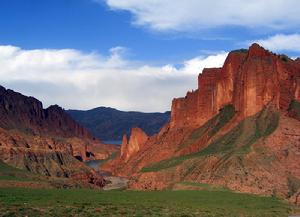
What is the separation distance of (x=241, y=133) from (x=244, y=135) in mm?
2655

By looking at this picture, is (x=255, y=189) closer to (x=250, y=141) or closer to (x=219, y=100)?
(x=250, y=141)

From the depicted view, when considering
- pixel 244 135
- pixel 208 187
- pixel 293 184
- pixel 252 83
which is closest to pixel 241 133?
pixel 244 135

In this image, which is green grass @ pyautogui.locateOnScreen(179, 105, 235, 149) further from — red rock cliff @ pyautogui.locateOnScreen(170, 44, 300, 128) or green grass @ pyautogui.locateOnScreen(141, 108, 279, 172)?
green grass @ pyautogui.locateOnScreen(141, 108, 279, 172)

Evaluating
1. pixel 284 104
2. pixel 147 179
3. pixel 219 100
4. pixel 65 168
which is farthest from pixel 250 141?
pixel 65 168

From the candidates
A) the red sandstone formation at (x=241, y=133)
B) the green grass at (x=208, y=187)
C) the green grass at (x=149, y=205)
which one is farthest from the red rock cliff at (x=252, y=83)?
the green grass at (x=149, y=205)

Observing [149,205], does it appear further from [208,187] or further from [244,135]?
[244,135]

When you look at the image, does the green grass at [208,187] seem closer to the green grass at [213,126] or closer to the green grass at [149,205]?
the green grass at [149,205]

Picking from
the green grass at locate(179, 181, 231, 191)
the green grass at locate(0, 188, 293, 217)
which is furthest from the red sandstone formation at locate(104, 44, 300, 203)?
the green grass at locate(0, 188, 293, 217)

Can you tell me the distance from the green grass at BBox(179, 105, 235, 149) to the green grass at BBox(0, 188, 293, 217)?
5092 cm

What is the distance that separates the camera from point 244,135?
5581 inches

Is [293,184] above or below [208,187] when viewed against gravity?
above

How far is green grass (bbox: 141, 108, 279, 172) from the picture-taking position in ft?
443

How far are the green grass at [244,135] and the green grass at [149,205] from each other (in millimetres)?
24256

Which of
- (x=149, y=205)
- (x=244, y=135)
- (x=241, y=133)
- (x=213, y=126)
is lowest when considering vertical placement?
(x=149, y=205)
